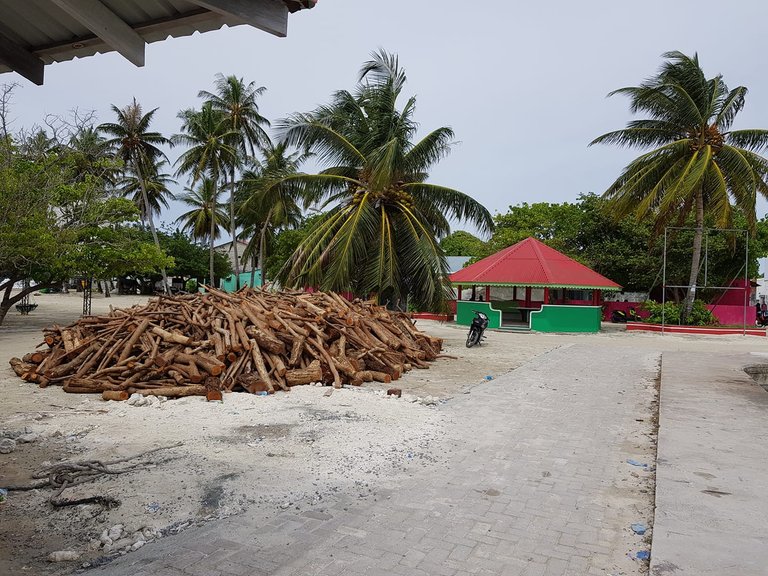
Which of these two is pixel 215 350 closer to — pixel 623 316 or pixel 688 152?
pixel 688 152

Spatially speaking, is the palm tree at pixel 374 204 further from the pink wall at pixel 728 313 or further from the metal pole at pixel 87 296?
the pink wall at pixel 728 313

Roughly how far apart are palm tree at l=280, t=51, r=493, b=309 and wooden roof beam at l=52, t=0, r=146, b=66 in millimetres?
12312

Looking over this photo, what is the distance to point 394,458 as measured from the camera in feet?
18.4

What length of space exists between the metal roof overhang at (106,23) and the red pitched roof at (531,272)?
22215mm

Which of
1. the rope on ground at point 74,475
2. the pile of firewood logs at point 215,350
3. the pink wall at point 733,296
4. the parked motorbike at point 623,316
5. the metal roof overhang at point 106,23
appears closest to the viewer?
the metal roof overhang at point 106,23

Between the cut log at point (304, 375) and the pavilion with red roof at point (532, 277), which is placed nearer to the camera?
the cut log at point (304, 375)

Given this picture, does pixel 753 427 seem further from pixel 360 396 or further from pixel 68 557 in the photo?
pixel 68 557

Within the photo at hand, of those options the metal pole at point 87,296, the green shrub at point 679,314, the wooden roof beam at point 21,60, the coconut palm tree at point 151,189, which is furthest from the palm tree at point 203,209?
the wooden roof beam at point 21,60

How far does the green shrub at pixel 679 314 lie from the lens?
977 inches

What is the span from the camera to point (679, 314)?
2519cm

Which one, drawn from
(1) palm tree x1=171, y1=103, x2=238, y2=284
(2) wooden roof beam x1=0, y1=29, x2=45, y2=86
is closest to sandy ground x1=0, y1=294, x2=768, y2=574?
(2) wooden roof beam x1=0, y1=29, x2=45, y2=86

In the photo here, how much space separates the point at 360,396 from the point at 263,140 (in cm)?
3344

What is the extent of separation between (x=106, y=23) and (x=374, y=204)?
14552 mm

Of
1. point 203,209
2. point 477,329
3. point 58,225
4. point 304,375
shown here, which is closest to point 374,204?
point 477,329
